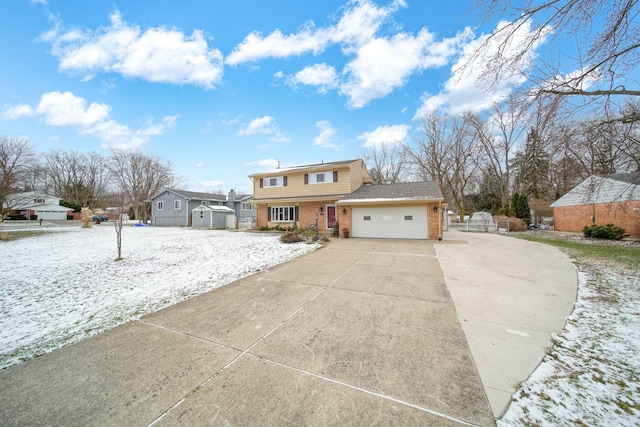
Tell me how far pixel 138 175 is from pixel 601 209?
4836 cm

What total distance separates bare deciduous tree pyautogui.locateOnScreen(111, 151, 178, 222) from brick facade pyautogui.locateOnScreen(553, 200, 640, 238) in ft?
148

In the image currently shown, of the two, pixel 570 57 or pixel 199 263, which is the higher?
pixel 570 57

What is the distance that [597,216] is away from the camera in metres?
15.3

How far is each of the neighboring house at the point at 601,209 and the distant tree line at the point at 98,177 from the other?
1673 inches

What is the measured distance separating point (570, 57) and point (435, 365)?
640cm

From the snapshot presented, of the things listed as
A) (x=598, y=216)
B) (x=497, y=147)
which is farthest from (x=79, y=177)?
(x=598, y=216)

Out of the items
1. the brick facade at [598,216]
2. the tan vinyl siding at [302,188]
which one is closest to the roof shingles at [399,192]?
the tan vinyl siding at [302,188]

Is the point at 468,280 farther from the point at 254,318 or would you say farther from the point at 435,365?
the point at 254,318

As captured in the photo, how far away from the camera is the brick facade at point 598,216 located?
43.6 feet

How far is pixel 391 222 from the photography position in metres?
13.2

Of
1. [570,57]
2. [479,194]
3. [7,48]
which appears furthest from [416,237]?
[479,194]

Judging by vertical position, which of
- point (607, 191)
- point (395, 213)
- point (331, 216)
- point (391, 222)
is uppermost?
point (607, 191)

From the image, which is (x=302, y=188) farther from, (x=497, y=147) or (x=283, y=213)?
(x=497, y=147)

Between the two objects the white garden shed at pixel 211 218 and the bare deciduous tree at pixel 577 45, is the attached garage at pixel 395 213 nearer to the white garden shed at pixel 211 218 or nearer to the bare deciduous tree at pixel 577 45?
the bare deciduous tree at pixel 577 45
